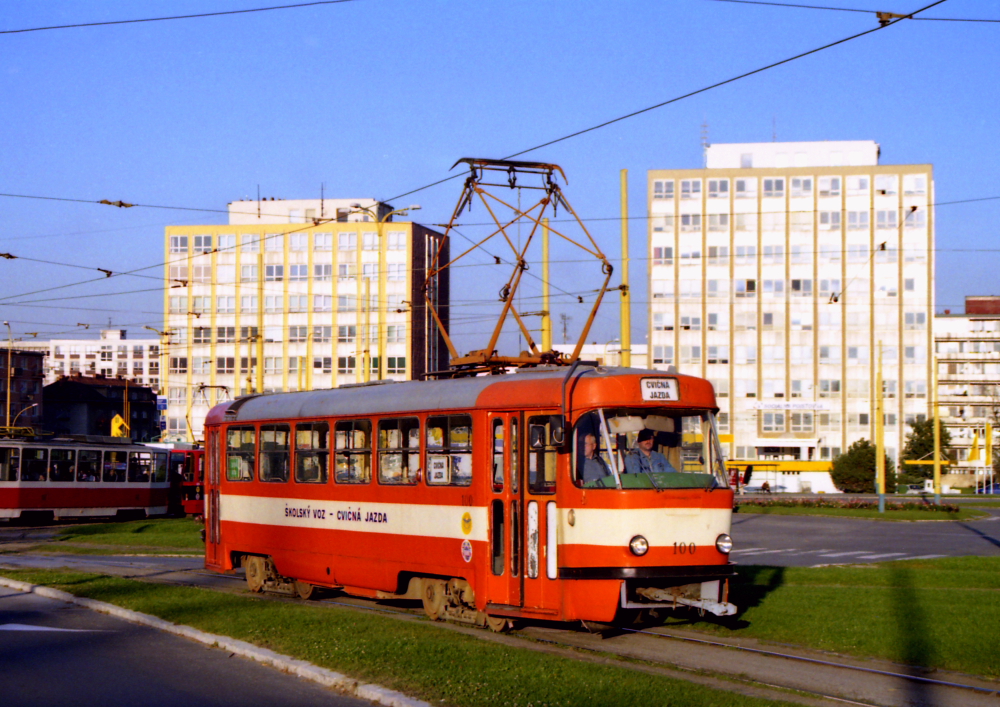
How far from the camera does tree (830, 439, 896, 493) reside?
232 feet

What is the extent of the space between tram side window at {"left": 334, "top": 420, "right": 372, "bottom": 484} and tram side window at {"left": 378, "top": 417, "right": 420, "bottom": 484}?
351 millimetres

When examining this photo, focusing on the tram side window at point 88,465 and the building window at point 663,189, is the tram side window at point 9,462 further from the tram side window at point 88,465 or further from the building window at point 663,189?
the building window at point 663,189

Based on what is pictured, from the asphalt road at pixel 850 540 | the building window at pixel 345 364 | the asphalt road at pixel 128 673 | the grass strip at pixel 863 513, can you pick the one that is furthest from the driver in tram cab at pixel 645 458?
the building window at pixel 345 364

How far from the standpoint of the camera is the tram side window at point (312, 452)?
56.4 ft

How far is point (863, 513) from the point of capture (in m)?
46.1

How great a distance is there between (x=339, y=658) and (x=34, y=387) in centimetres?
12431

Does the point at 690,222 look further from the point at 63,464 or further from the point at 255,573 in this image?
the point at 255,573

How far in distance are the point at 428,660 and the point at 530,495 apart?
2840 mm

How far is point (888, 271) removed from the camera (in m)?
89.1

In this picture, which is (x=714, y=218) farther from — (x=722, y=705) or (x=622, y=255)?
(x=722, y=705)

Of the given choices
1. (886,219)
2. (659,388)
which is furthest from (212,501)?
(886,219)

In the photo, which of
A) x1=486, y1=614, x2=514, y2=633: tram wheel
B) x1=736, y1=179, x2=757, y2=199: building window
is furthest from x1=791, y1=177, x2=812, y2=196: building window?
x1=486, y1=614, x2=514, y2=633: tram wheel

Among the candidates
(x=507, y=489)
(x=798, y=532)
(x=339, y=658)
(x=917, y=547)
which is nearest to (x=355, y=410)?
(x=507, y=489)

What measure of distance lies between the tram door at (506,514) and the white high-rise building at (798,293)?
76935 mm
